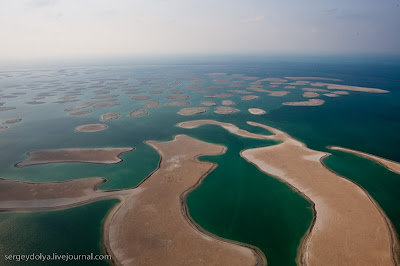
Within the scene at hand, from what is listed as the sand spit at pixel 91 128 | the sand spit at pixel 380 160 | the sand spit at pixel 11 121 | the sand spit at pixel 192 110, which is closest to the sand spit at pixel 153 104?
the sand spit at pixel 192 110

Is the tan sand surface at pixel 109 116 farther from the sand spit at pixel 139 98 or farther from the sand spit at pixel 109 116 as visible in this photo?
the sand spit at pixel 139 98

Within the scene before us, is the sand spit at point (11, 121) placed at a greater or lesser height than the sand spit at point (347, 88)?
lesser

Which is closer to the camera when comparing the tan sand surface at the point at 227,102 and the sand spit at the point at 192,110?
the sand spit at the point at 192,110

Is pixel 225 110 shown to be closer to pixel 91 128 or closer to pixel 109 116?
pixel 109 116

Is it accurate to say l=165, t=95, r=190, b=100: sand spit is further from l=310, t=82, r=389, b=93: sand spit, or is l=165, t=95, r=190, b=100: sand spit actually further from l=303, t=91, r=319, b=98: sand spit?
l=310, t=82, r=389, b=93: sand spit

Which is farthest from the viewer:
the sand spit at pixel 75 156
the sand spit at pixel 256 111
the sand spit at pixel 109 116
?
the sand spit at pixel 256 111

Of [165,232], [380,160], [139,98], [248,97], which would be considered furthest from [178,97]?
[165,232]
